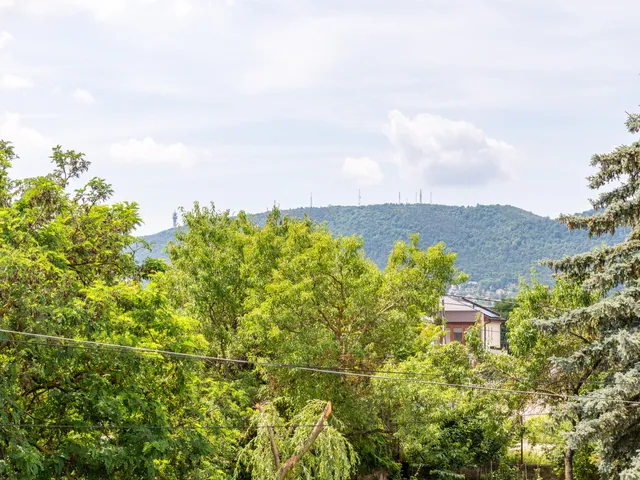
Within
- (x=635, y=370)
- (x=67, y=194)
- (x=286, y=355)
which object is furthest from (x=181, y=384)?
(x=635, y=370)

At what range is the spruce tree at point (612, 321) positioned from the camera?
1636 centimetres

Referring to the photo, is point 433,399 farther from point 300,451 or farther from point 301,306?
point 300,451

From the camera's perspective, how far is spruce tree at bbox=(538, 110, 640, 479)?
644 inches

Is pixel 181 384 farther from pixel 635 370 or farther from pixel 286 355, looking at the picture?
pixel 635 370

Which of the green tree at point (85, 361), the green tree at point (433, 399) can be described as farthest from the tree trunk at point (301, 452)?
the green tree at point (433, 399)

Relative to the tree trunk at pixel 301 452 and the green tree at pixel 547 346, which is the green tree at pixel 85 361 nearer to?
the tree trunk at pixel 301 452

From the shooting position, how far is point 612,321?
17.5 metres

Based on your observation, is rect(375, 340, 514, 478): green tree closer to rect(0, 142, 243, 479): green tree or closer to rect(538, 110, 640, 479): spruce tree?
rect(538, 110, 640, 479): spruce tree

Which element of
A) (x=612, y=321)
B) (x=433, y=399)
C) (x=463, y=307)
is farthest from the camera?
(x=463, y=307)

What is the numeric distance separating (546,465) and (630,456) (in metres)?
12.3

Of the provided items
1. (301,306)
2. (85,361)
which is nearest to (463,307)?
(301,306)

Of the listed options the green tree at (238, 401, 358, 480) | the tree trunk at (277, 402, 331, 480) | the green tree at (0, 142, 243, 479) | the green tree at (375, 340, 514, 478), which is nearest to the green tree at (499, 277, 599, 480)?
the green tree at (375, 340, 514, 478)

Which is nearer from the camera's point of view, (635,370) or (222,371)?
(635,370)

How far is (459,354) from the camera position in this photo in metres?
22.1
